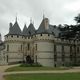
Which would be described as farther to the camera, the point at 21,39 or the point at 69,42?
the point at 69,42

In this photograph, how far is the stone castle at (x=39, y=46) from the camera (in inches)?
2884

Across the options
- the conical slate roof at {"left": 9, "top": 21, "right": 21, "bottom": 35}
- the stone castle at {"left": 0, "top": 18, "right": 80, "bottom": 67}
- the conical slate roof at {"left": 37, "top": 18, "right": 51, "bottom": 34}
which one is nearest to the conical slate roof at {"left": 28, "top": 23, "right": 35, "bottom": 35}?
the stone castle at {"left": 0, "top": 18, "right": 80, "bottom": 67}

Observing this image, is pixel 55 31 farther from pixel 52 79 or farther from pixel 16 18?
pixel 52 79

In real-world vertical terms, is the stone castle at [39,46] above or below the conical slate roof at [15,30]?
below

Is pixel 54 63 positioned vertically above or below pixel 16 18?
below

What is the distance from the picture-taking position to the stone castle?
240ft

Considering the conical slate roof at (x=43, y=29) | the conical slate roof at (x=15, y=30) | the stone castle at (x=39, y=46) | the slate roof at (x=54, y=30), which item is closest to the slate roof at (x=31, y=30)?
the stone castle at (x=39, y=46)

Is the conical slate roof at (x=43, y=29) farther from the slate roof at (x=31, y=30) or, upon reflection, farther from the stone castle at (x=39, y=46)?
the slate roof at (x=31, y=30)

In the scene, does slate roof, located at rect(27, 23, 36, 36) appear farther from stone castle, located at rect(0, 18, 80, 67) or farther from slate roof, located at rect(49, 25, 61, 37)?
slate roof, located at rect(49, 25, 61, 37)

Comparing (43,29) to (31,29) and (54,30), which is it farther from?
(31,29)

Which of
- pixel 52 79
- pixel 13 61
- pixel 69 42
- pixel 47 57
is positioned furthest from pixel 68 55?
pixel 52 79

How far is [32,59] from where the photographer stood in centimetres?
7719

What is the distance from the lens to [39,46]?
73.2 m

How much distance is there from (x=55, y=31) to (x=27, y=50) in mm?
10674
